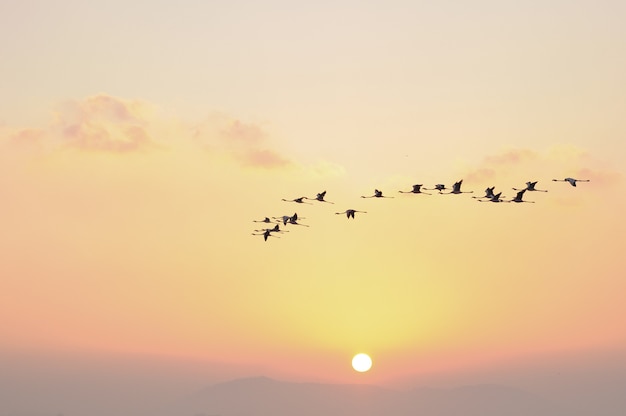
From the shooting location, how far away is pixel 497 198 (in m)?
137

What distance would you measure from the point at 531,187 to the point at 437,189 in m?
12.6

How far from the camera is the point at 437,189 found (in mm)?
136375

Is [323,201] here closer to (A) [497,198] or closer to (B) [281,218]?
(B) [281,218]

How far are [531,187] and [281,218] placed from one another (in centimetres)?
3980

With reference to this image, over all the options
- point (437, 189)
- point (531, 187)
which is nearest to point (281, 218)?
point (437, 189)

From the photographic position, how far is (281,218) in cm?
15312

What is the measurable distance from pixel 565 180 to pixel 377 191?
94.8 ft

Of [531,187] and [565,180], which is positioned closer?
[565,180]

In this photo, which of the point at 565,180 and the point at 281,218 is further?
the point at 281,218

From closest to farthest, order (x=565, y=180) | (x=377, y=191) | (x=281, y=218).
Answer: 1. (x=565, y=180)
2. (x=377, y=191)
3. (x=281, y=218)

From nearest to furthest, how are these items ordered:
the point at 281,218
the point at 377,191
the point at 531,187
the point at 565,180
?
1. the point at 565,180
2. the point at 531,187
3. the point at 377,191
4. the point at 281,218

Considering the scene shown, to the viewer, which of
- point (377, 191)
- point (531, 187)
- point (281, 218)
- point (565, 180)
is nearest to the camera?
point (565, 180)

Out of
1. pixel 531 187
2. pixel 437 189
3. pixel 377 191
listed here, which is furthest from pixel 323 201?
pixel 531 187

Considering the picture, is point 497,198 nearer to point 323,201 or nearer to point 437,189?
point 437,189
